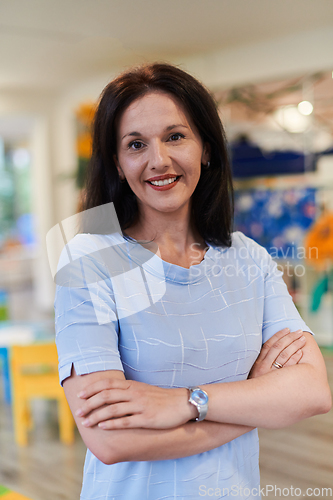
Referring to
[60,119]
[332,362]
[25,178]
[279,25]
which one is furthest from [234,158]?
[25,178]

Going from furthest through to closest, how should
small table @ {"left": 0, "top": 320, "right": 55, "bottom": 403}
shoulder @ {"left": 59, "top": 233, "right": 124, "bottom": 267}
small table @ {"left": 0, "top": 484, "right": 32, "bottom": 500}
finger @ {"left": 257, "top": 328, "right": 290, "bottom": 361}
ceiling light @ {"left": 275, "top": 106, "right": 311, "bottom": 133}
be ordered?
ceiling light @ {"left": 275, "top": 106, "right": 311, "bottom": 133}
small table @ {"left": 0, "top": 320, "right": 55, "bottom": 403}
small table @ {"left": 0, "top": 484, "right": 32, "bottom": 500}
finger @ {"left": 257, "top": 328, "right": 290, "bottom": 361}
shoulder @ {"left": 59, "top": 233, "right": 124, "bottom": 267}

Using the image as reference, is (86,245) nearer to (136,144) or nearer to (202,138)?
(136,144)

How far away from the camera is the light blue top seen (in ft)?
2.57

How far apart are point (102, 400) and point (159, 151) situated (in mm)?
450

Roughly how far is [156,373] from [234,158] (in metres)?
3.47

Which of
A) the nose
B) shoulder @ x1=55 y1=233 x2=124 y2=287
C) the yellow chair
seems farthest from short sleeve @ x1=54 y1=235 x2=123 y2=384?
the yellow chair

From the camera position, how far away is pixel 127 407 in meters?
0.74

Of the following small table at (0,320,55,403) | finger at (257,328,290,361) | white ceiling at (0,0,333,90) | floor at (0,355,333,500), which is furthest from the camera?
white ceiling at (0,0,333,90)

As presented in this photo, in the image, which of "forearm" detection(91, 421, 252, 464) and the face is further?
the face

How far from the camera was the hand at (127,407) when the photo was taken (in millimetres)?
735

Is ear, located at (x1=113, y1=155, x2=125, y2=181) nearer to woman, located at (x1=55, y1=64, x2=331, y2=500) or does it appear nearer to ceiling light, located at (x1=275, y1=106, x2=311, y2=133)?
woman, located at (x1=55, y1=64, x2=331, y2=500)

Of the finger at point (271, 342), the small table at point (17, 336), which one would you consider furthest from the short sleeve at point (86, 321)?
the small table at point (17, 336)

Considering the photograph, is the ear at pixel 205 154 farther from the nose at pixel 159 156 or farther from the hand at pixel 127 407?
the hand at pixel 127 407

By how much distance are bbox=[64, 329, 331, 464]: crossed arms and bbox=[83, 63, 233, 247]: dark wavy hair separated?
34cm
